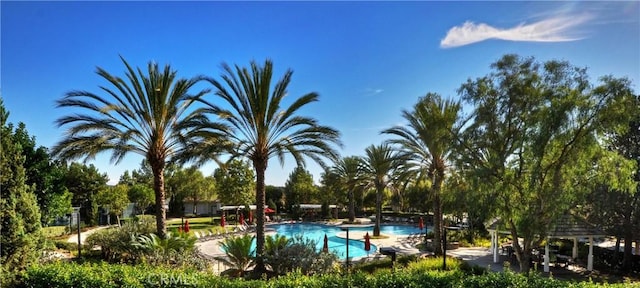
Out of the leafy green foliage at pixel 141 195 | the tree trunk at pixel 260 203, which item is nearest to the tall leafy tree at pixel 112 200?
the leafy green foliage at pixel 141 195

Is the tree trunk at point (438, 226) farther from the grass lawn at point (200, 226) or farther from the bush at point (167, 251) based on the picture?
the grass lawn at point (200, 226)

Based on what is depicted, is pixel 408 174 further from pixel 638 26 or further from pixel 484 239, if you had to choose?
pixel 638 26

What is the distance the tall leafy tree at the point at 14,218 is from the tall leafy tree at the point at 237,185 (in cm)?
2786

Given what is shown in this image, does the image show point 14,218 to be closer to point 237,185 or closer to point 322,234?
point 322,234

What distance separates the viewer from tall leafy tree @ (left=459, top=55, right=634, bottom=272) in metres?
11.8

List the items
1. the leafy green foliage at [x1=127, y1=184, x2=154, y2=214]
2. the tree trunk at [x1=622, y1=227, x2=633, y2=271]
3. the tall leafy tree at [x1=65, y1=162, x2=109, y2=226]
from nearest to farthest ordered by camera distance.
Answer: the tree trunk at [x1=622, y1=227, x2=633, y2=271] < the tall leafy tree at [x1=65, y1=162, x2=109, y2=226] < the leafy green foliage at [x1=127, y1=184, x2=154, y2=214]

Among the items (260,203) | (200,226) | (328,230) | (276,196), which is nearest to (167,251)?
(260,203)

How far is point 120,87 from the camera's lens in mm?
16719

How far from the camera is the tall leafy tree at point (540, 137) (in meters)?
11.8

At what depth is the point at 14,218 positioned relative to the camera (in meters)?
9.65

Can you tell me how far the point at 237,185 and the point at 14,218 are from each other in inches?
1143

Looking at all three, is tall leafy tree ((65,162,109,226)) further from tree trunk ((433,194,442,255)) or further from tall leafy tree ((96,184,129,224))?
tree trunk ((433,194,442,255))

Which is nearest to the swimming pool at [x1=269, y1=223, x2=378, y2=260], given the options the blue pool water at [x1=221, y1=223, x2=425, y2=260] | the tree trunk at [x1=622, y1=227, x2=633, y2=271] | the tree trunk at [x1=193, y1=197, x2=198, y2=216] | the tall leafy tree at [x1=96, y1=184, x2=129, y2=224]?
the blue pool water at [x1=221, y1=223, x2=425, y2=260]

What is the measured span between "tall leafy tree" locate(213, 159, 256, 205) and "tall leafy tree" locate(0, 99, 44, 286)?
27.9 m
